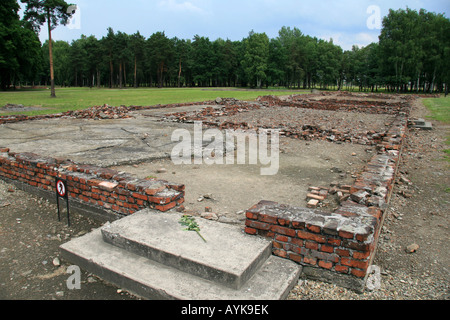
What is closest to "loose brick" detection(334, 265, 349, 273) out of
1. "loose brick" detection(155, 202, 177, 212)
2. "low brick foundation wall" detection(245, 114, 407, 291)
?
"low brick foundation wall" detection(245, 114, 407, 291)

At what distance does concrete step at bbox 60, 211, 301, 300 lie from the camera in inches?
106

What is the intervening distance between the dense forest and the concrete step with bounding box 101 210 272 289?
44919 mm

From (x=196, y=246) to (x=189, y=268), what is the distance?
10.3 inches

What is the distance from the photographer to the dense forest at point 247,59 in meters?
46.1

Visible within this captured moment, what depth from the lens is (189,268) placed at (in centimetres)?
290

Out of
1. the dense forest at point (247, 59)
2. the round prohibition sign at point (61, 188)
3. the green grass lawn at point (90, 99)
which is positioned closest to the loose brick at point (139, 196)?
the round prohibition sign at point (61, 188)

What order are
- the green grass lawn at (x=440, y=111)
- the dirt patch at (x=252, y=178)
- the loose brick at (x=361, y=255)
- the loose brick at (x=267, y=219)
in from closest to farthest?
the loose brick at (x=361, y=255), the loose brick at (x=267, y=219), the dirt patch at (x=252, y=178), the green grass lawn at (x=440, y=111)

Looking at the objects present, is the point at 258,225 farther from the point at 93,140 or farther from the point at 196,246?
the point at 93,140

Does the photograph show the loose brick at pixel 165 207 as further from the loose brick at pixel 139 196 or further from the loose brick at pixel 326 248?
the loose brick at pixel 326 248

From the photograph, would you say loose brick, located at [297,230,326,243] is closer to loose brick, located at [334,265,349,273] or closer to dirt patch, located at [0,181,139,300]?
loose brick, located at [334,265,349,273]

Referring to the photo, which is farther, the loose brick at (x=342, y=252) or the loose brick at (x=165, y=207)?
the loose brick at (x=165, y=207)

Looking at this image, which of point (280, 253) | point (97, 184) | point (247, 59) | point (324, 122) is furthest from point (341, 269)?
point (247, 59)

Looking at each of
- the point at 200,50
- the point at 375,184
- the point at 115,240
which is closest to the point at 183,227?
the point at 115,240
